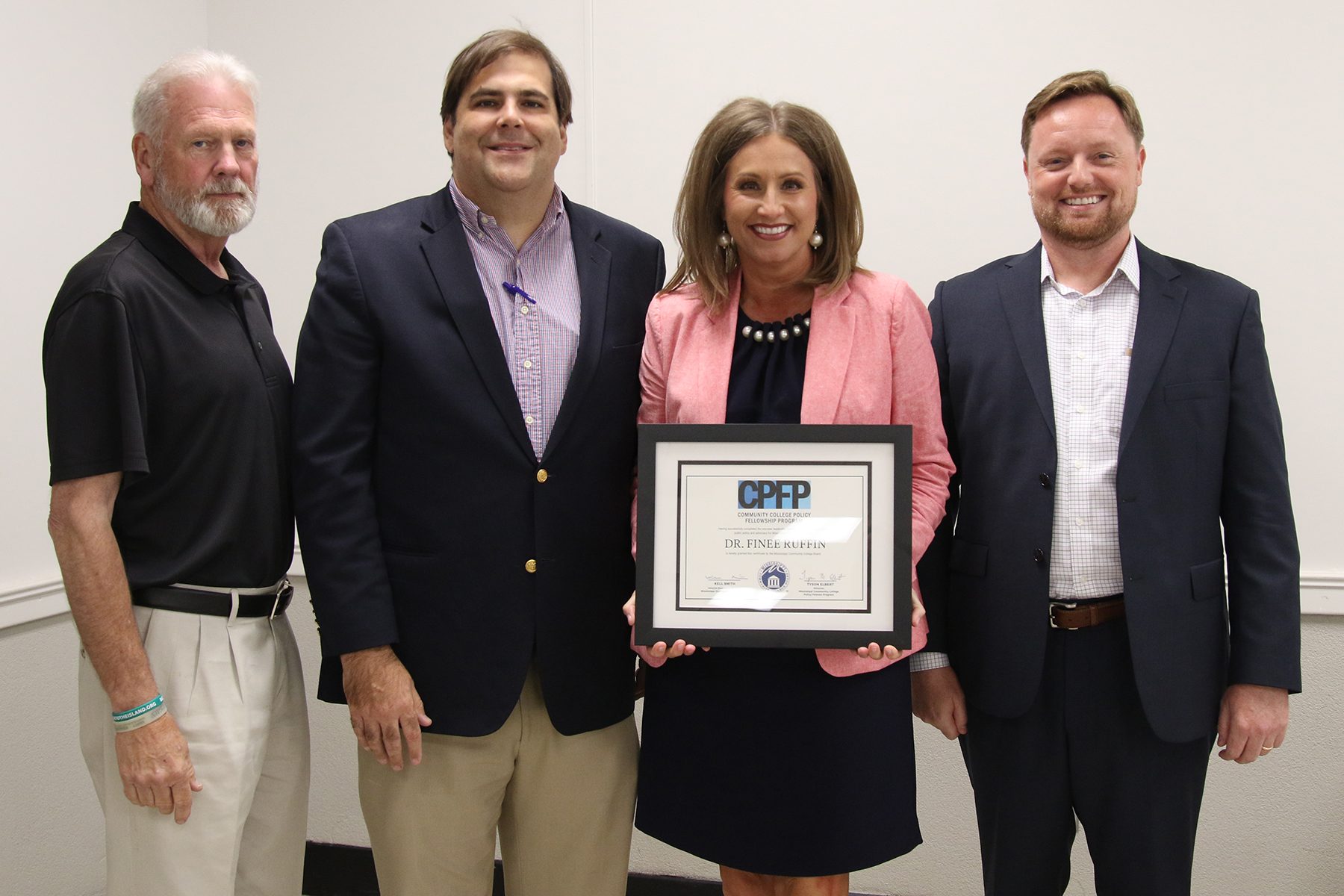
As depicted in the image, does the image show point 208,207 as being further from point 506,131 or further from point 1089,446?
point 1089,446

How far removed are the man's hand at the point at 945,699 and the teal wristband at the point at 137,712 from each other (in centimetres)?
132

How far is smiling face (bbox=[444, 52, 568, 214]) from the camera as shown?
1691 millimetres

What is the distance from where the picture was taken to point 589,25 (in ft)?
9.09

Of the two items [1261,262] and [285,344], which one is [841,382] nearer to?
[1261,262]

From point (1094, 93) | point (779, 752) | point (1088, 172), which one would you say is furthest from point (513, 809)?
point (1094, 93)

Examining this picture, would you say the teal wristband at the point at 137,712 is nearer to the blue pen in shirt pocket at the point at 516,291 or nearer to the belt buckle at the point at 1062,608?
the blue pen in shirt pocket at the point at 516,291

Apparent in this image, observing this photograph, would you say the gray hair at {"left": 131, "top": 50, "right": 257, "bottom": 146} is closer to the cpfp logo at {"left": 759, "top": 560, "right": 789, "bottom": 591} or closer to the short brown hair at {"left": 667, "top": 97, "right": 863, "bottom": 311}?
the short brown hair at {"left": 667, "top": 97, "right": 863, "bottom": 311}

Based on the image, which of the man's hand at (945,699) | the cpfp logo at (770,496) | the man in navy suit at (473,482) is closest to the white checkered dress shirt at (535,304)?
the man in navy suit at (473,482)

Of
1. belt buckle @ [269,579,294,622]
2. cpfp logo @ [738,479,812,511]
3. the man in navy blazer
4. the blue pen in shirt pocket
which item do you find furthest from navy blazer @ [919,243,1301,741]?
belt buckle @ [269,579,294,622]

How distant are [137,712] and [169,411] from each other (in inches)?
19.4

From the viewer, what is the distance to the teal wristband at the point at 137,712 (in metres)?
1.61

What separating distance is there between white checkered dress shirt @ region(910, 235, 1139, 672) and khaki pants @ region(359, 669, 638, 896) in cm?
87

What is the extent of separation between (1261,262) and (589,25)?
1856 millimetres

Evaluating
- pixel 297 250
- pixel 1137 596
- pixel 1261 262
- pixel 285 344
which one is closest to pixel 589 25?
pixel 297 250
